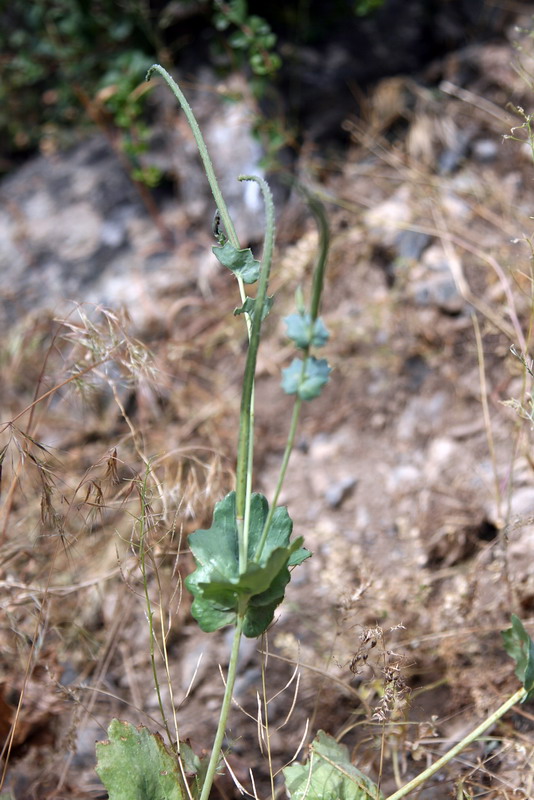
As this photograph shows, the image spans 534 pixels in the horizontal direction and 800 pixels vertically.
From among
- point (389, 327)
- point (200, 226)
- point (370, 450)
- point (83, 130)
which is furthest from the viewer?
point (83, 130)

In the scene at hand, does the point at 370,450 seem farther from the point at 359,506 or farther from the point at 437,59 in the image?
the point at 437,59

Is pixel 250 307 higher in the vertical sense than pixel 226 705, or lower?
higher

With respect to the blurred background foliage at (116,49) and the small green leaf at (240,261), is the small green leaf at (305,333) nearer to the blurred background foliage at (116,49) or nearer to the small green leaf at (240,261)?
the small green leaf at (240,261)

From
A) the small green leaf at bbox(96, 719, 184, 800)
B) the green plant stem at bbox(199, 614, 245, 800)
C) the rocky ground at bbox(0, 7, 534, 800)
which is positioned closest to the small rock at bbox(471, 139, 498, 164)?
the rocky ground at bbox(0, 7, 534, 800)

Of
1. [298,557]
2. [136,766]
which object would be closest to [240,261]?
[298,557]

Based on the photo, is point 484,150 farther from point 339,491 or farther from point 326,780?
point 326,780

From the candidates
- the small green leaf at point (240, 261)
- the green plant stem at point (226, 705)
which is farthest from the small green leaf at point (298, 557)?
the small green leaf at point (240, 261)

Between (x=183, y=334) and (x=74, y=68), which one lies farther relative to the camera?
(x=74, y=68)

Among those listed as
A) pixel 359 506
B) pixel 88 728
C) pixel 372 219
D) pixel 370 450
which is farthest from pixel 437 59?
pixel 88 728
